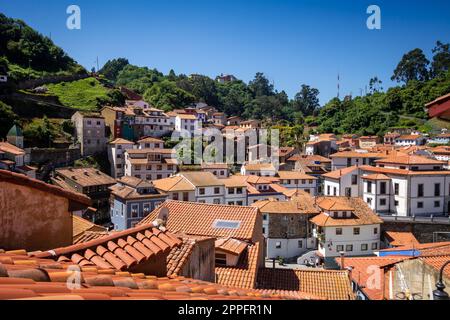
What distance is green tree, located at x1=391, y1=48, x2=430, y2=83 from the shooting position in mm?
74938

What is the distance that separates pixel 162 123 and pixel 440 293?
2216 inches

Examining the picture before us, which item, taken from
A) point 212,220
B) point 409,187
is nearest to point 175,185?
point 212,220

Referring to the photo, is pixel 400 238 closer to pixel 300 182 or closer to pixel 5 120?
pixel 300 182

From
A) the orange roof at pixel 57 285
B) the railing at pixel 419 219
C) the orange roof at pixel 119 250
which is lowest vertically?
the railing at pixel 419 219

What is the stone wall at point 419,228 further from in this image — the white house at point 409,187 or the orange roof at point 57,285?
the orange roof at point 57,285

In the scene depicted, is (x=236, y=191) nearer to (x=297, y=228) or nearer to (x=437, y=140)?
(x=297, y=228)

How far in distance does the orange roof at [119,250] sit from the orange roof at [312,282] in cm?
770

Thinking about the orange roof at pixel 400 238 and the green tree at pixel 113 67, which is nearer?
the orange roof at pixel 400 238

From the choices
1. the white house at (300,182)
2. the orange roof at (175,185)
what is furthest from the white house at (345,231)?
the white house at (300,182)

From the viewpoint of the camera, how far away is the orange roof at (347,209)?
28562 millimetres

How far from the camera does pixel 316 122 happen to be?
280 feet

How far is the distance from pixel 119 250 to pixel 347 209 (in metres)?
27.0
